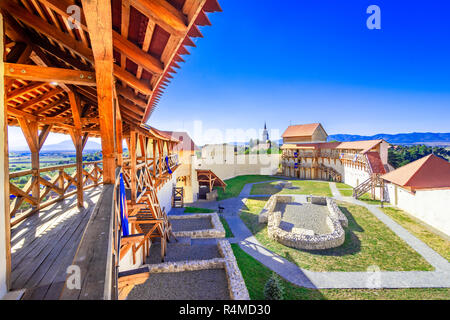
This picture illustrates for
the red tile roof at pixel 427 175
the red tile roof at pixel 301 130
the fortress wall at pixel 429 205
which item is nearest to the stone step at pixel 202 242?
the fortress wall at pixel 429 205

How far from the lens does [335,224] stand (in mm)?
10945

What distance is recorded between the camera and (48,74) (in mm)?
2352

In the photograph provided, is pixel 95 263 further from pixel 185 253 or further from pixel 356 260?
pixel 356 260

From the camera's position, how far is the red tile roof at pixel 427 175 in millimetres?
12984

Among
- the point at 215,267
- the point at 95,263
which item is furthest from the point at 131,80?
the point at 215,267

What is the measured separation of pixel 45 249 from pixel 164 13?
3.42 metres

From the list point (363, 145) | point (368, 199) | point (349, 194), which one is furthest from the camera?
point (363, 145)

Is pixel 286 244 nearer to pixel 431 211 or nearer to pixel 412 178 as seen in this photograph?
pixel 431 211

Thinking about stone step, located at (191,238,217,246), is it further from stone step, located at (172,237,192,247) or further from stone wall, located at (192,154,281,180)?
stone wall, located at (192,154,281,180)

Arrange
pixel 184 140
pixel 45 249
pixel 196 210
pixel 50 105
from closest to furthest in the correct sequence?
pixel 45 249 → pixel 50 105 → pixel 196 210 → pixel 184 140

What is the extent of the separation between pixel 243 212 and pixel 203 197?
17.3 feet

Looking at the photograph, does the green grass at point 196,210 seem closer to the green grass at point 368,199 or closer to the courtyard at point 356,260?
the courtyard at point 356,260

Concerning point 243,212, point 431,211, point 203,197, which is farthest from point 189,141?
point 431,211

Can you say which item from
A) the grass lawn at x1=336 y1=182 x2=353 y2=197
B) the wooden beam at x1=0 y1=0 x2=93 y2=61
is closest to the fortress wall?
the grass lawn at x1=336 y1=182 x2=353 y2=197
